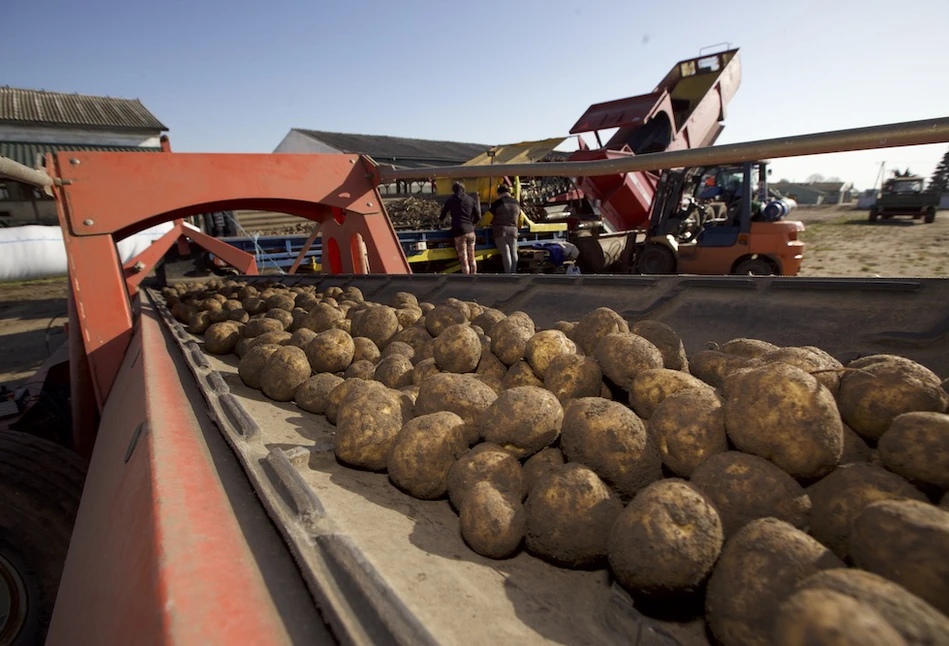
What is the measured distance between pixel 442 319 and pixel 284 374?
89 cm

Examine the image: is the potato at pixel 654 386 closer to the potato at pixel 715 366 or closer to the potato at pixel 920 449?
the potato at pixel 715 366

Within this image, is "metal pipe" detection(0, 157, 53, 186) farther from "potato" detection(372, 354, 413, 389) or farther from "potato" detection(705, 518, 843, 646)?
"potato" detection(705, 518, 843, 646)

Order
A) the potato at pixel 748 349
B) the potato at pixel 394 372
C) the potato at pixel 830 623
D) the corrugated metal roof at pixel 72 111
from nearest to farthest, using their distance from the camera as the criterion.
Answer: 1. the potato at pixel 830 623
2. the potato at pixel 748 349
3. the potato at pixel 394 372
4. the corrugated metal roof at pixel 72 111

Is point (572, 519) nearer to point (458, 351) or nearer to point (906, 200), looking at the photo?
point (458, 351)

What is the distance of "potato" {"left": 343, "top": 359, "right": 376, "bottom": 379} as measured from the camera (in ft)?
8.03

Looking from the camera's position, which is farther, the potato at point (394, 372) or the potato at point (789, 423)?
the potato at point (394, 372)

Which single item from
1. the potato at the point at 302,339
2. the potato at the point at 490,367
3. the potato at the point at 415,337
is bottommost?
the potato at the point at 490,367

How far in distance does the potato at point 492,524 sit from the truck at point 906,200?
30.8 m

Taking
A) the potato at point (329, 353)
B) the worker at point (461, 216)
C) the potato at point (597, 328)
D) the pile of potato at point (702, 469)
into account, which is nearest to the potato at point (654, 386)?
the pile of potato at point (702, 469)

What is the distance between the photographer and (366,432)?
1750 mm

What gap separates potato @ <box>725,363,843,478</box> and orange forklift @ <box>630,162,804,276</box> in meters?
7.25

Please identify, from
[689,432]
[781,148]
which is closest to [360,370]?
[689,432]

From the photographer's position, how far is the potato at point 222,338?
3.25 meters

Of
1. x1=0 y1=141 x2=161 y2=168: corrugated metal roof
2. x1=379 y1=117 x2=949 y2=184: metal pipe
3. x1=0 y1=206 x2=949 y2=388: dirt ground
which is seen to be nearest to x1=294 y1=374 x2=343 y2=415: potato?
x1=379 y1=117 x2=949 y2=184: metal pipe
